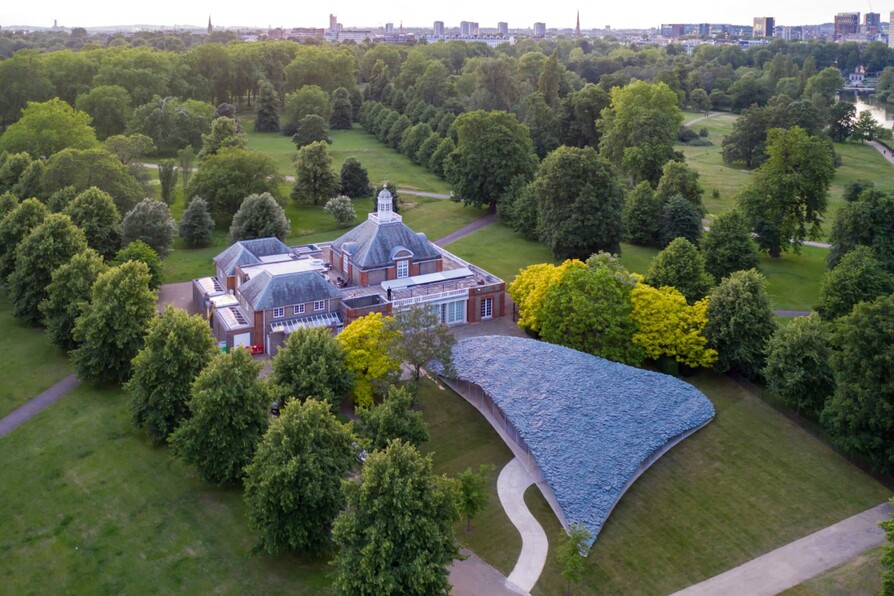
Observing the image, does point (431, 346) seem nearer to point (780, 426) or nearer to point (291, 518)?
point (291, 518)

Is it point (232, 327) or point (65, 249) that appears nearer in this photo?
point (232, 327)

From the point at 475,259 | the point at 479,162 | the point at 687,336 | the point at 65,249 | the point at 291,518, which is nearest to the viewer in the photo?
the point at 291,518

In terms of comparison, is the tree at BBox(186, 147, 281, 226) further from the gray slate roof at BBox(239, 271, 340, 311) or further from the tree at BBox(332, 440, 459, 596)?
the tree at BBox(332, 440, 459, 596)

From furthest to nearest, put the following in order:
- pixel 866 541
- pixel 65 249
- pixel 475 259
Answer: pixel 475 259, pixel 65 249, pixel 866 541

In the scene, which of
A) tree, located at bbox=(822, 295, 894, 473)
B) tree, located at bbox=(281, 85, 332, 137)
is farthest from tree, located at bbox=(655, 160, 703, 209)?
tree, located at bbox=(281, 85, 332, 137)

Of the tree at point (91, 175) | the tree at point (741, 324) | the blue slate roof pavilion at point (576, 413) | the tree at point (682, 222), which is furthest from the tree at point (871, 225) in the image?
the tree at point (91, 175)

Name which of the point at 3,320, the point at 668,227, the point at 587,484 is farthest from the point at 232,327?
the point at 668,227
